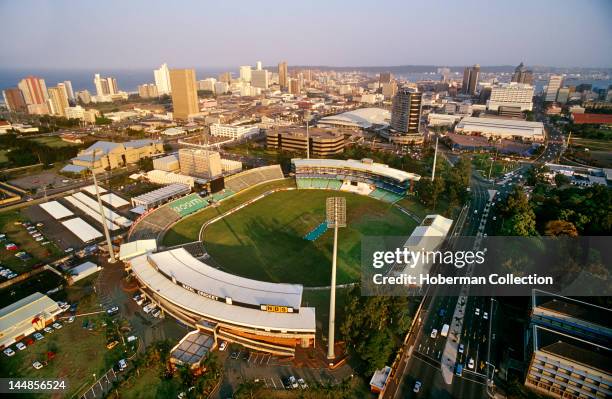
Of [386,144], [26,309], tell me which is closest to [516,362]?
[26,309]

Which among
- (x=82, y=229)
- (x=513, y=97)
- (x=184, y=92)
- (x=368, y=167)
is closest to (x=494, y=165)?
(x=368, y=167)

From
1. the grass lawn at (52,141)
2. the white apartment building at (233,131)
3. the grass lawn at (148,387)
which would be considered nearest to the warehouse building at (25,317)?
the grass lawn at (148,387)

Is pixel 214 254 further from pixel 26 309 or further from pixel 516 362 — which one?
pixel 516 362

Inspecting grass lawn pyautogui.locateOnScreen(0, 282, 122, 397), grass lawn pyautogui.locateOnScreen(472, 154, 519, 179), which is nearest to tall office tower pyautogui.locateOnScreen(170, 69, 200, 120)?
grass lawn pyautogui.locateOnScreen(472, 154, 519, 179)

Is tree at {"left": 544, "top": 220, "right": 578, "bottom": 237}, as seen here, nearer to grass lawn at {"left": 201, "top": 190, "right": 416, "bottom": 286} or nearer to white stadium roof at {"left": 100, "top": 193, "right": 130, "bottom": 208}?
grass lawn at {"left": 201, "top": 190, "right": 416, "bottom": 286}

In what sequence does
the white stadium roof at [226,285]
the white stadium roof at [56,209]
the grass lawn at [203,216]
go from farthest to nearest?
the white stadium roof at [56,209] < the grass lawn at [203,216] < the white stadium roof at [226,285]

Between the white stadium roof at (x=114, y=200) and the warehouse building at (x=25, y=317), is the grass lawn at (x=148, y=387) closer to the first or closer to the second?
the warehouse building at (x=25, y=317)
